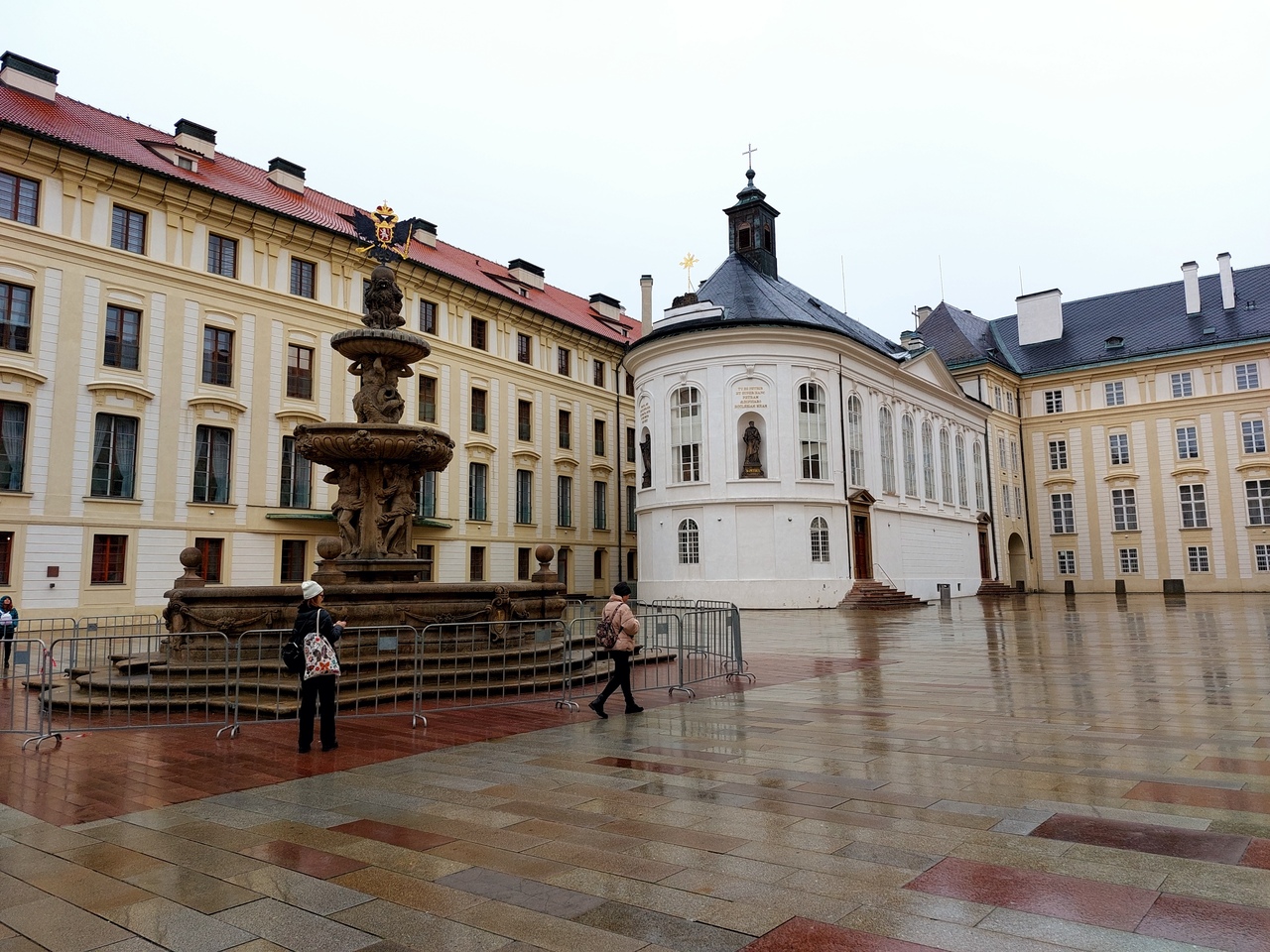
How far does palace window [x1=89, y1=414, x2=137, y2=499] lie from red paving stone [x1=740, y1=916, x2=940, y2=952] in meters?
26.3

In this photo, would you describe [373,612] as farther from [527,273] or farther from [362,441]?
[527,273]

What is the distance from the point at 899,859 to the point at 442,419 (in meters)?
32.0

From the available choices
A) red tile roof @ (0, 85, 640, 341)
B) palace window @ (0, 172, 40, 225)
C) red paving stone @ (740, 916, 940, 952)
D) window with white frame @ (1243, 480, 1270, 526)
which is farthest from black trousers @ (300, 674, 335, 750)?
window with white frame @ (1243, 480, 1270, 526)

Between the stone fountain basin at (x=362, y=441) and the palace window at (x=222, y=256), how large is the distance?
1825 cm

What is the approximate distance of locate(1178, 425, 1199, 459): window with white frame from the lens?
47375 mm

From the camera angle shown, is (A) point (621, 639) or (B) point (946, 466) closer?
(A) point (621, 639)

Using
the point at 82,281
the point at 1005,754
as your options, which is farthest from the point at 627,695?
the point at 82,281

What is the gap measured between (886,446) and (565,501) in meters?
15.1

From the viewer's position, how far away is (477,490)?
36094 millimetres

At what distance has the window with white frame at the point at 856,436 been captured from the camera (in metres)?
35.8

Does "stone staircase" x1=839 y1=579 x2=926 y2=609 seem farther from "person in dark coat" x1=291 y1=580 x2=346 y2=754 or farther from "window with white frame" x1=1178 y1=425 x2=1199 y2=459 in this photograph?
"person in dark coat" x1=291 y1=580 x2=346 y2=754

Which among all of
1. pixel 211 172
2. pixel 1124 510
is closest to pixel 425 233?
pixel 211 172

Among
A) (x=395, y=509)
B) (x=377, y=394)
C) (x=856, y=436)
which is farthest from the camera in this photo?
(x=856, y=436)

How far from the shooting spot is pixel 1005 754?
708 cm
